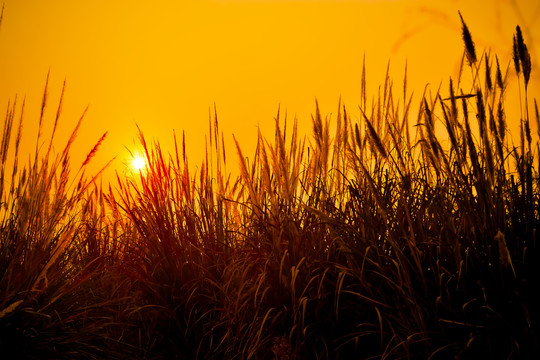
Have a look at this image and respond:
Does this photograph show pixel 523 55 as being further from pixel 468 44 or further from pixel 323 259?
pixel 323 259

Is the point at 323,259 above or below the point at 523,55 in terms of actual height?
below

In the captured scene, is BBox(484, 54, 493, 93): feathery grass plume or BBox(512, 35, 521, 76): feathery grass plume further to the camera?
BBox(484, 54, 493, 93): feathery grass plume

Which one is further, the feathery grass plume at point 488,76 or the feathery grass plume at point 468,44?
the feathery grass plume at point 488,76

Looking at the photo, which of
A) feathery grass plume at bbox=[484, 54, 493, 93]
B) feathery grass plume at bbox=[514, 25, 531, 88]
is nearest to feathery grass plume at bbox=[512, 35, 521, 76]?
feathery grass plume at bbox=[514, 25, 531, 88]

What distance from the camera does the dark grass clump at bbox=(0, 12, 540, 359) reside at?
5.04 feet

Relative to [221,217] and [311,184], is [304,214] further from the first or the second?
[221,217]

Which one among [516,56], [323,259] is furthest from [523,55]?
[323,259]

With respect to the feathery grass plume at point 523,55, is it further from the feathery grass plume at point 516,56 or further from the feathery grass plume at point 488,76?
the feathery grass plume at point 488,76

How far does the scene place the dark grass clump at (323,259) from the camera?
154cm

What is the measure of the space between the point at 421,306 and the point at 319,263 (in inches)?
16.0

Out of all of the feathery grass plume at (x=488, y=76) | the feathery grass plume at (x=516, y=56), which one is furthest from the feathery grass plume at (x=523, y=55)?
the feathery grass plume at (x=488, y=76)

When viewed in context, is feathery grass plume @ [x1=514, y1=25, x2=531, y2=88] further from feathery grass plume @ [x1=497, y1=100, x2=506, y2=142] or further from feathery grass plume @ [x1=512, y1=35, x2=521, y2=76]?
feathery grass plume @ [x1=497, y1=100, x2=506, y2=142]

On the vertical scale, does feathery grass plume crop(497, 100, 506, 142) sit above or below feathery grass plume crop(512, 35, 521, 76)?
below

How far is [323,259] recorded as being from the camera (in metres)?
1.91
